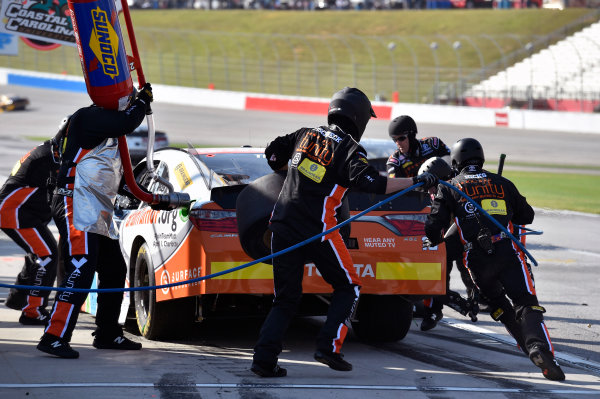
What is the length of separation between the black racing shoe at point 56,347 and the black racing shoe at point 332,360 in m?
1.64

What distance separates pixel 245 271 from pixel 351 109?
1.28 m

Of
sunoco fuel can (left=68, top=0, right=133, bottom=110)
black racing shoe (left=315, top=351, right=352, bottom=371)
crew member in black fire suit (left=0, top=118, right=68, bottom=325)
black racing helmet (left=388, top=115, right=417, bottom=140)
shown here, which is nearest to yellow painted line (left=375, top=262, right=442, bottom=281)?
black racing shoe (left=315, top=351, right=352, bottom=371)

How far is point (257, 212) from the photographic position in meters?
6.34

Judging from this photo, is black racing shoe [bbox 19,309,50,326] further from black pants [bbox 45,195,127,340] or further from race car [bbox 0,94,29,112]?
race car [bbox 0,94,29,112]

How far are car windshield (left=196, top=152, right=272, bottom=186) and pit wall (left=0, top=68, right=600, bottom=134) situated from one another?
33.2m

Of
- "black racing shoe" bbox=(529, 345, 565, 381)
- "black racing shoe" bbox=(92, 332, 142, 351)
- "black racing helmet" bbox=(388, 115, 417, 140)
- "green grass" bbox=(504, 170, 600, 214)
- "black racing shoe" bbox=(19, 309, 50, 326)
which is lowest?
"green grass" bbox=(504, 170, 600, 214)

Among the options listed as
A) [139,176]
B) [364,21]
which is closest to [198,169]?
[139,176]

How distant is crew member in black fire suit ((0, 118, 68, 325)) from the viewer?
7699 millimetres

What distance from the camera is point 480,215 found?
6.75 m

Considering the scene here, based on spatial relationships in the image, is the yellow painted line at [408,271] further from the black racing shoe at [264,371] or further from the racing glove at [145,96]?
the racing glove at [145,96]

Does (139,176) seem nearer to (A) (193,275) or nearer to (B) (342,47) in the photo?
(A) (193,275)

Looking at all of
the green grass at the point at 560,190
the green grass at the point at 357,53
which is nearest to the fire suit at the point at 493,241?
the green grass at the point at 560,190

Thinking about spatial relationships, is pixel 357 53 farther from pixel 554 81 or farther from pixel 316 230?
pixel 316 230

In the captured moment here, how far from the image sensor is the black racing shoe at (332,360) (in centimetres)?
599
